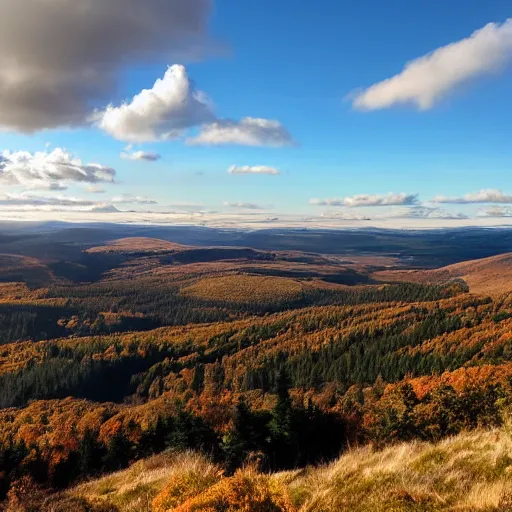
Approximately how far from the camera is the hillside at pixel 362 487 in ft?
39.3

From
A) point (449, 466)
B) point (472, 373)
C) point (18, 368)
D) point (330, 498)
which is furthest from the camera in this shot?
point (18, 368)

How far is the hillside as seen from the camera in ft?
39.3

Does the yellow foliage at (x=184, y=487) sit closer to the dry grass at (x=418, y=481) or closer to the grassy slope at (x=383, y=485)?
the grassy slope at (x=383, y=485)

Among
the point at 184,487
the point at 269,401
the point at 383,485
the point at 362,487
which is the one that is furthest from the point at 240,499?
the point at 269,401

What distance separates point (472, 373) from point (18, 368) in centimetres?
21027

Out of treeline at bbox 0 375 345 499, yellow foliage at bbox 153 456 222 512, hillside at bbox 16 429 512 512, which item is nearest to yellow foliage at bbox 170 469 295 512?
hillside at bbox 16 429 512 512

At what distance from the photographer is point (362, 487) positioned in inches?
556

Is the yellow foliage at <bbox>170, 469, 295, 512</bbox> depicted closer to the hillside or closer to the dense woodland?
the hillside

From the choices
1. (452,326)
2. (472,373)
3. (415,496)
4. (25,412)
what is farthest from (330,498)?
(452,326)

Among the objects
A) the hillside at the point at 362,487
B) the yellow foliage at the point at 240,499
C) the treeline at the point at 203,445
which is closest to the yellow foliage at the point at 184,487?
the hillside at the point at 362,487

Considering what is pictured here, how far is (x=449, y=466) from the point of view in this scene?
1542cm

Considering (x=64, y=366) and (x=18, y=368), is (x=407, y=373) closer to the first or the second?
(x=64, y=366)

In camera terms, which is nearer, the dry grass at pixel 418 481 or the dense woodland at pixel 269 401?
the dry grass at pixel 418 481

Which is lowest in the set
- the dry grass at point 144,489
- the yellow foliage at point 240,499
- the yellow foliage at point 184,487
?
the dry grass at point 144,489
